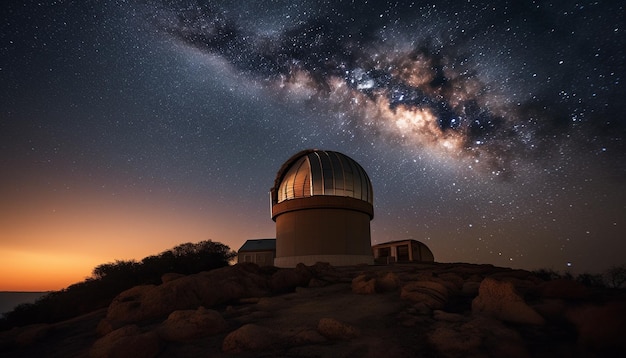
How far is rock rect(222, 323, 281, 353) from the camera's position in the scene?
591 centimetres

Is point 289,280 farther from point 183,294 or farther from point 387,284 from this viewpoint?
point 387,284

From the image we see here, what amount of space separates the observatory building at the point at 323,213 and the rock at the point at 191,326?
11845 mm

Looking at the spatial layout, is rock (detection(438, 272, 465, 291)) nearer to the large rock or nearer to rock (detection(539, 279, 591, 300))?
rock (detection(539, 279, 591, 300))

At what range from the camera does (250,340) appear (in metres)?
5.97

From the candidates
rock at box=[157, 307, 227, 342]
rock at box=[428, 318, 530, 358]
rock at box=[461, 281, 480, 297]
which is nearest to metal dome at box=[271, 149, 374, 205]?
rock at box=[461, 281, 480, 297]

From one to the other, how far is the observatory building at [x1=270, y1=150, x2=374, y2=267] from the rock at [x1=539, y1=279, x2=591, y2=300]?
11.9 metres

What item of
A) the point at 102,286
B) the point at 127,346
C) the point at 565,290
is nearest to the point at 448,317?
the point at 565,290

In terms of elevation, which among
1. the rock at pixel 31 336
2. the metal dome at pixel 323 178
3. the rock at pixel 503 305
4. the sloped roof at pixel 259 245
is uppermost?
the metal dome at pixel 323 178

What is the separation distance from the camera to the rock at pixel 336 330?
600cm

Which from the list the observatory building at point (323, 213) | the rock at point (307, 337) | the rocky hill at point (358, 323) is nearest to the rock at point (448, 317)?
the rocky hill at point (358, 323)

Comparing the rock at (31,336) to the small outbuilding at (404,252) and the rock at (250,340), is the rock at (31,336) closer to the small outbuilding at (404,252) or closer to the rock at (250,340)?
the rock at (250,340)

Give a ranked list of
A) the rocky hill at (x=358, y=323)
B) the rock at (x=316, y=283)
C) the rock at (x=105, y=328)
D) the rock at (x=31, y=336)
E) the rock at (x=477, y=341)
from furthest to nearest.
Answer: the rock at (x=316, y=283) < the rock at (x=31, y=336) < the rock at (x=105, y=328) < the rocky hill at (x=358, y=323) < the rock at (x=477, y=341)

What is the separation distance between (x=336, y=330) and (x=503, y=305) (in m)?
3.39

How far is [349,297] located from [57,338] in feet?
24.5
